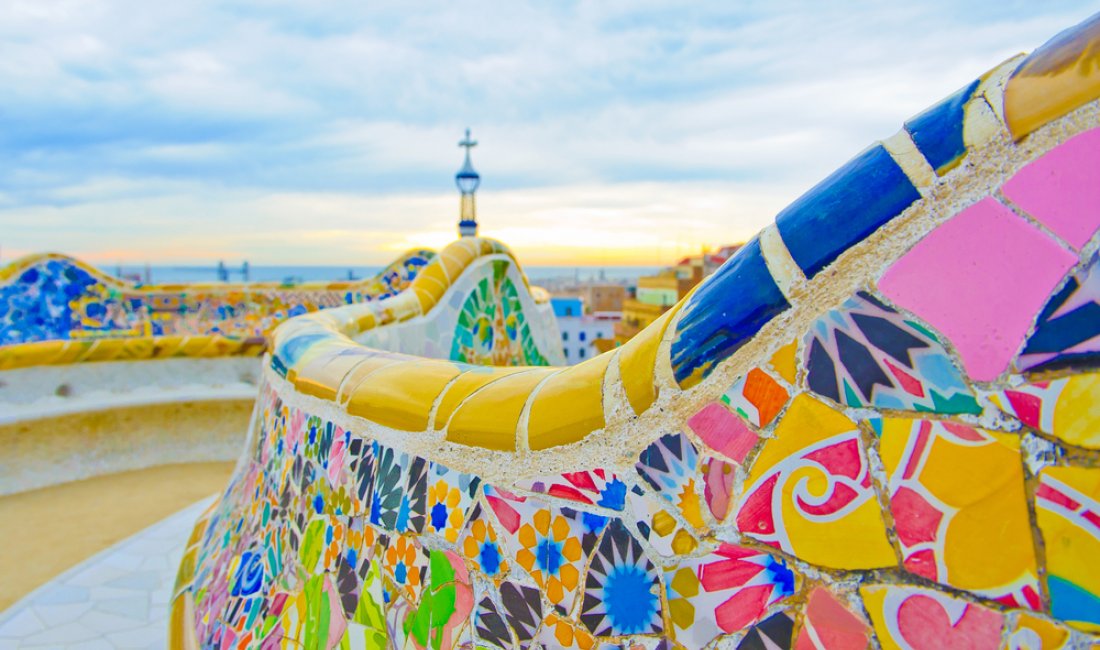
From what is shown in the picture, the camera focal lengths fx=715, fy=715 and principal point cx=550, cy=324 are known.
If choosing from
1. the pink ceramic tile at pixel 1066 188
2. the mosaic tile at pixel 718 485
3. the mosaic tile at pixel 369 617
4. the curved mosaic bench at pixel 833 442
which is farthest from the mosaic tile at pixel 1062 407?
the mosaic tile at pixel 369 617

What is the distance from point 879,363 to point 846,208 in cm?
23

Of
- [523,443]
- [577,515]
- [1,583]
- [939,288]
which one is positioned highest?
[939,288]

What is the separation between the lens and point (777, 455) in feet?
3.55

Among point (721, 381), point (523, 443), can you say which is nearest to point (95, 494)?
point (523, 443)

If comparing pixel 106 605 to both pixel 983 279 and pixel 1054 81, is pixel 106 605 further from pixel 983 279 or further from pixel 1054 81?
pixel 1054 81

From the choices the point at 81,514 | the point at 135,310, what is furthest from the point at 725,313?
the point at 135,310

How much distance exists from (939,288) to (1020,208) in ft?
0.45

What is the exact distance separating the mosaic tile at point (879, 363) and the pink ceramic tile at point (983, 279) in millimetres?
27

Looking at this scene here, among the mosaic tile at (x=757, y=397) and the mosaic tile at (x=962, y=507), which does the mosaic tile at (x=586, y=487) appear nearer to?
the mosaic tile at (x=757, y=397)

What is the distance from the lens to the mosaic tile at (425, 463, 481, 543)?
55.4 inches

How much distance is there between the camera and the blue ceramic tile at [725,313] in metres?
1.08

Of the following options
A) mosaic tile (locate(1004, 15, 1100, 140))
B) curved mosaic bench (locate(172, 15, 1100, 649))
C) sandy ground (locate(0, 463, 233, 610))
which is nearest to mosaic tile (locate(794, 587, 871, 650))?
curved mosaic bench (locate(172, 15, 1100, 649))

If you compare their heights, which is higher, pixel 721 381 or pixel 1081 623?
pixel 721 381

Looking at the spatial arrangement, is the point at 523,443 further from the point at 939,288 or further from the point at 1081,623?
the point at 1081,623
